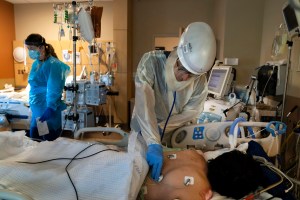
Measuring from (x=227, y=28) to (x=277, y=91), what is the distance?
62.4 inches

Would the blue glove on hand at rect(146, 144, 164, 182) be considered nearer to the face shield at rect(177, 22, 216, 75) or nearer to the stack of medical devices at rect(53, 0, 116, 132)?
the face shield at rect(177, 22, 216, 75)

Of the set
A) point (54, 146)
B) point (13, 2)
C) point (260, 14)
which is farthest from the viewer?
point (13, 2)

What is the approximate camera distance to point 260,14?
3385mm

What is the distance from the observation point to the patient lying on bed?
0.94 meters

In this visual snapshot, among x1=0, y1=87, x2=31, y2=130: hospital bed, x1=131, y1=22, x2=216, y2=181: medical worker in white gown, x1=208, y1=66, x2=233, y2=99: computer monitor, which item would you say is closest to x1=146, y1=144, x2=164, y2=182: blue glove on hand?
x1=131, y1=22, x2=216, y2=181: medical worker in white gown

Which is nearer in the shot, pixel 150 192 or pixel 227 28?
pixel 150 192

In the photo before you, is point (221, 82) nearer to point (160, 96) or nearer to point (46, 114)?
point (160, 96)

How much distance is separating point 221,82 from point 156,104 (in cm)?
115

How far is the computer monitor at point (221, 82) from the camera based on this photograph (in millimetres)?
2262

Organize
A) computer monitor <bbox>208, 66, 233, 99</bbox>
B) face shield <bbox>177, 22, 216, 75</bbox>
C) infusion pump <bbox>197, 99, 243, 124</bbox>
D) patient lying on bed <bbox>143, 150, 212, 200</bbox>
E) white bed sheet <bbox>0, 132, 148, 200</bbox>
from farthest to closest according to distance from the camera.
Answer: computer monitor <bbox>208, 66, 233, 99</bbox> → infusion pump <bbox>197, 99, 243, 124</bbox> → face shield <bbox>177, 22, 216, 75</bbox> → patient lying on bed <bbox>143, 150, 212, 200</bbox> → white bed sheet <bbox>0, 132, 148, 200</bbox>

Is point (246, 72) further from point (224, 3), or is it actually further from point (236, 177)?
point (236, 177)

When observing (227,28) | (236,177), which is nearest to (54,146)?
(236,177)

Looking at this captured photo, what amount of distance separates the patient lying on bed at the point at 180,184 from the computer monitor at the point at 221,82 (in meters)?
1.38

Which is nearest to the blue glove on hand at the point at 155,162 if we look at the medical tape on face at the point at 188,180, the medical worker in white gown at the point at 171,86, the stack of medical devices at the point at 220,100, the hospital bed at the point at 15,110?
the medical worker in white gown at the point at 171,86
